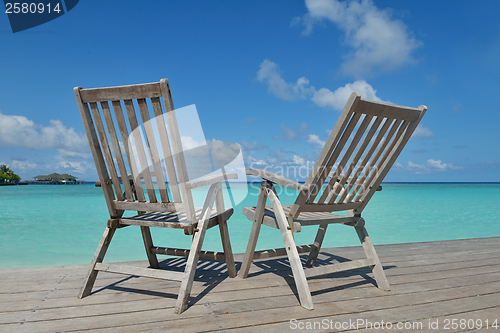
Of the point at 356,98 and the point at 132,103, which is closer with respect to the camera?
the point at 356,98

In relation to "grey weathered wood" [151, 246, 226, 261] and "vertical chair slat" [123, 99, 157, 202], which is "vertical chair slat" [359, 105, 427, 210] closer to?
"grey weathered wood" [151, 246, 226, 261]

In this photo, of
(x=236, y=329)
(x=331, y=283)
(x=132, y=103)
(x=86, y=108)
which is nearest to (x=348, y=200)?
(x=331, y=283)

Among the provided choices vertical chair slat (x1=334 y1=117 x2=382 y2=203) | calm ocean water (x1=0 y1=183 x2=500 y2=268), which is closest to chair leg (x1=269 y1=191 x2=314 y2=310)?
vertical chair slat (x1=334 y1=117 x2=382 y2=203)

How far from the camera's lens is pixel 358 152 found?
1.93m

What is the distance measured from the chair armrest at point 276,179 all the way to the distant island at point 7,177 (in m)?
62.4

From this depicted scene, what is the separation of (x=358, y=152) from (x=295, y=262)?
2.80 feet

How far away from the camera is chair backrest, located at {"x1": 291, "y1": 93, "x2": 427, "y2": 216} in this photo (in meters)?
1.70

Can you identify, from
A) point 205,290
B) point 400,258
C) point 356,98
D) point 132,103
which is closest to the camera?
point 356,98

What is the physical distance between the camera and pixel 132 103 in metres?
1.70

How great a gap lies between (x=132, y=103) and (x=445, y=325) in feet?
7.14

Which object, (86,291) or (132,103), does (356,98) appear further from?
(86,291)

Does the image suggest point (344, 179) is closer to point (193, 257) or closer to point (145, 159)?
point (193, 257)

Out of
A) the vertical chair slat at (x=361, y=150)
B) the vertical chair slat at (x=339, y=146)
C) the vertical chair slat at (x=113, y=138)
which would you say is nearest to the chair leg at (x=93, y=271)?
the vertical chair slat at (x=113, y=138)

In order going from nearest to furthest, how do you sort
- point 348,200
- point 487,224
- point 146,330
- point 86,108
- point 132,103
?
1. point 146,330
2. point 132,103
3. point 86,108
4. point 348,200
5. point 487,224
